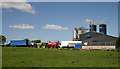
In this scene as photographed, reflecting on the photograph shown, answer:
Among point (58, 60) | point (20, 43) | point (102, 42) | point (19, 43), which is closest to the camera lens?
point (58, 60)

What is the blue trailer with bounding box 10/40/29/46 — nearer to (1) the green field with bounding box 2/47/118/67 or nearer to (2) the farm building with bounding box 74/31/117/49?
(2) the farm building with bounding box 74/31/117/49

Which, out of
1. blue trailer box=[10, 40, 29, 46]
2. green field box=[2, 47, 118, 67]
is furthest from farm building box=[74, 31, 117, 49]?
green field box=[2, 47, 118, 67]

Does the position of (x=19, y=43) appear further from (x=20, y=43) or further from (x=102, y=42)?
(x=102, y=42)

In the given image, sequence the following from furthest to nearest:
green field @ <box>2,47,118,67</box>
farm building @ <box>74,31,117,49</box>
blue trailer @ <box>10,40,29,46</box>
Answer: blue trailer @ <box>10,40,29,46</box> < farm building @ <box>74,31,117,49</box> < green field @ <box>2,47,118,67</box>

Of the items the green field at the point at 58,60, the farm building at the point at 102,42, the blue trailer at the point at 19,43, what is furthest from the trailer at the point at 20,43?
the green field at the point at 58,60

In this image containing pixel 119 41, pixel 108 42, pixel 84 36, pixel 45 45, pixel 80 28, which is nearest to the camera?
pixel 119 41

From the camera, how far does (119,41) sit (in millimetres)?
68812

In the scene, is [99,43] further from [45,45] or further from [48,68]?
[48,68]

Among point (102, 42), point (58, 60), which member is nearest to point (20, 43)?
point (102, 42)

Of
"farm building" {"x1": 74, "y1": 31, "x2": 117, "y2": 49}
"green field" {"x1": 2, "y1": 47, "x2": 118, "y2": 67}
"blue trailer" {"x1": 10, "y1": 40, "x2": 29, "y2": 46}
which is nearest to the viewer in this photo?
"green field" {"x1": 2, "y1": 47, "x2": 118, "y2": 67}

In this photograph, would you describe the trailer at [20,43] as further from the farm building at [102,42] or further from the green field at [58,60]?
the green field at [58,60]

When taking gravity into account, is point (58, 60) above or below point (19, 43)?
above

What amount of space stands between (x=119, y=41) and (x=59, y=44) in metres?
36.2

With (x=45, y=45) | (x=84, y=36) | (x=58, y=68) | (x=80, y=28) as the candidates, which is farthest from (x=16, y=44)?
(x=58, y=68)
